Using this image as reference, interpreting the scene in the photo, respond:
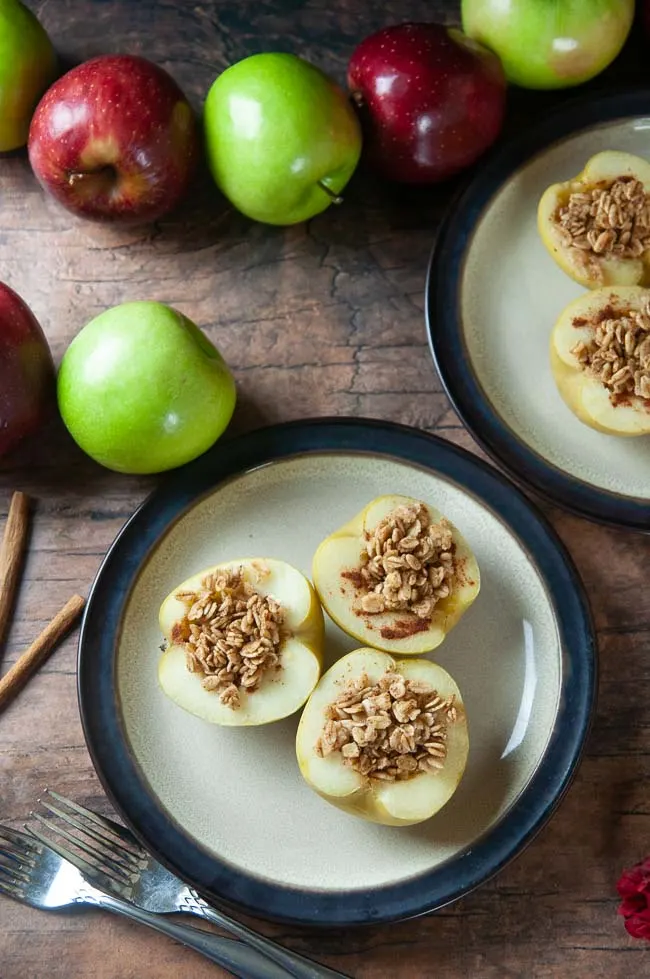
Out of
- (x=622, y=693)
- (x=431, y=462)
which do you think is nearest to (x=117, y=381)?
(x=431, y=462)

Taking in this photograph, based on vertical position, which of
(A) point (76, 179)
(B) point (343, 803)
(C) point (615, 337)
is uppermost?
(A) point (76, 179)

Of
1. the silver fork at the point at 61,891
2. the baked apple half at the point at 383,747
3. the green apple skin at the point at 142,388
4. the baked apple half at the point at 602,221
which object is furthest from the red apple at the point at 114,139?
the silver fork at the point at 61,891

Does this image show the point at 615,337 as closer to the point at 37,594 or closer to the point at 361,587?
the point at 361,587

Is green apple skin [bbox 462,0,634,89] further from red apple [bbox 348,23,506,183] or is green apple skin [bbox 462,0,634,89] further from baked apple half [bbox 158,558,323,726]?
baked apple half [bbox 158,558,323,726]

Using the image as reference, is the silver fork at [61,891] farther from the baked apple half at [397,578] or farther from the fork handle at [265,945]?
the baked apple half at [397,578]

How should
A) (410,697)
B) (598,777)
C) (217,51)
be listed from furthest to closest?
(217,51) < (598,777) < (410,697)

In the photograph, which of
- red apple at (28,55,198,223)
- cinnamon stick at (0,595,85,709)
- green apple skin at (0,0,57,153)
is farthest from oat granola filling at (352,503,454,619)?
green apple skin at (0,0,57,153)
